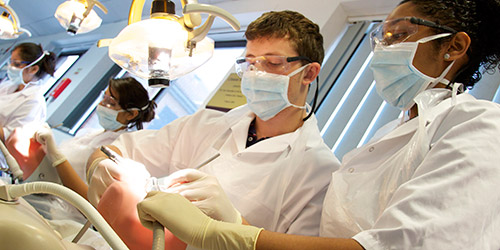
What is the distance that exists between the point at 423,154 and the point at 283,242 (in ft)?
1.38

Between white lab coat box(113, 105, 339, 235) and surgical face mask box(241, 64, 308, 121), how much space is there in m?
0.12

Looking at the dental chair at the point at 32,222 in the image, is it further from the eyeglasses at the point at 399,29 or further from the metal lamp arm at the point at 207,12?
the eyeglasses at the point at 399,29

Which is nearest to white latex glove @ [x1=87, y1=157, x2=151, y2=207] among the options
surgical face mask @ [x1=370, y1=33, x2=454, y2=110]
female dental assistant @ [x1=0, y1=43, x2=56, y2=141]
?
surgical face mask @ [x1=370, y1=33, x2=454, y2=110]

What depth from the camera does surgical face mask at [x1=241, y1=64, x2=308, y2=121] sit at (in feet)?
4.45

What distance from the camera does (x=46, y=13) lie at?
545 centimetres

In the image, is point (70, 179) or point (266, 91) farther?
point (70, 179)

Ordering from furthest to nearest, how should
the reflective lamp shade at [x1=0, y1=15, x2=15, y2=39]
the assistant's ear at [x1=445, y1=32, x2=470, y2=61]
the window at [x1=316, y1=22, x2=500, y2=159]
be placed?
the reflective lamp shade at [x1=0, y1=15, x2=15, y2=39] < the window at [x1=316, y1=22, x2=500, y2=159] < the assistant's ear at [x1=445, y1=32, x2=470, y2=61]

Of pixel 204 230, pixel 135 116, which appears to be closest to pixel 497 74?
pixel 204 230

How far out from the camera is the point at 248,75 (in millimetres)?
1380

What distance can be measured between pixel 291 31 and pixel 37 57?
259 centimetres

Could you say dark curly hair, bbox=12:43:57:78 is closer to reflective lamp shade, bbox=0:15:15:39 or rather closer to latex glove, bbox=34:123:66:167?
reflective lamp shade, bbox=0:15:15:39

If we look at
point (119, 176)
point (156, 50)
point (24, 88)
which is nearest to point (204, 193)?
point (119, 176)

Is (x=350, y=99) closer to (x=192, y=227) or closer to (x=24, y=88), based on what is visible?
(x=192, y=227)

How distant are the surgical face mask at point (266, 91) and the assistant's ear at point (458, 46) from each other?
0.54 meters
